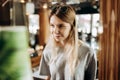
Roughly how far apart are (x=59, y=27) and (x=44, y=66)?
0.29 m

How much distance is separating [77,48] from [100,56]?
17 centimetres

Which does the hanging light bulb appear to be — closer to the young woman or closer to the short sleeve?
the young woman

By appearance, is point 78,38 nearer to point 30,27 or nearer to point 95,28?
point 95,28

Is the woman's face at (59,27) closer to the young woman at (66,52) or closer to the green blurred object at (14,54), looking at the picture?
the young woman at (66,52)

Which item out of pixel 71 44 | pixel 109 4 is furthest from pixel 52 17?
pixel 109 4

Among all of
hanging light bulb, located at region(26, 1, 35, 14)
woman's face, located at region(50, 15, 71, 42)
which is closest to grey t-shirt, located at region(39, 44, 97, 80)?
woman's face, located at region(50, 15, 71, 42)

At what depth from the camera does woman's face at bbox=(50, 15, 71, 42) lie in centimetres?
154

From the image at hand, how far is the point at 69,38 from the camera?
1559 mm

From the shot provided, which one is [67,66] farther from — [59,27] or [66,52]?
[59,27]

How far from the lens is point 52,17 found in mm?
1548

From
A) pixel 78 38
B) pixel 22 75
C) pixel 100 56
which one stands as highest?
pixel 78 38

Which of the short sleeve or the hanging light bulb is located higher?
the hanging light bulb

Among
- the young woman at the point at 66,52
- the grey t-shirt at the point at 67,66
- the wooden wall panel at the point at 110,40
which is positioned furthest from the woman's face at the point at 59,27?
the wooden wall panel at the point at 110,40

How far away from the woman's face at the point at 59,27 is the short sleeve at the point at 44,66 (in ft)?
0.58
